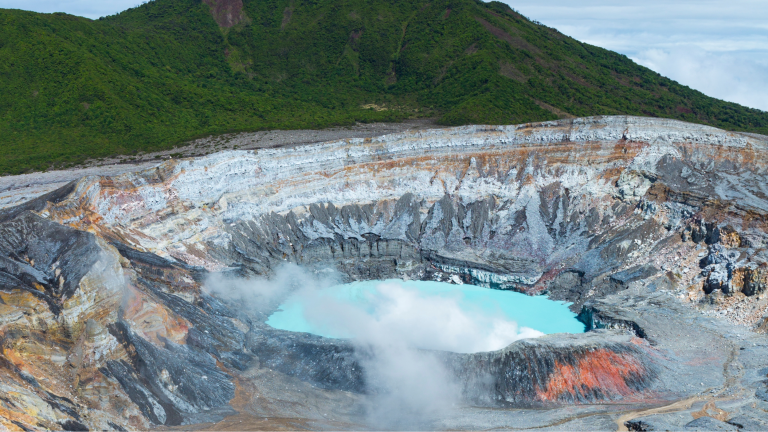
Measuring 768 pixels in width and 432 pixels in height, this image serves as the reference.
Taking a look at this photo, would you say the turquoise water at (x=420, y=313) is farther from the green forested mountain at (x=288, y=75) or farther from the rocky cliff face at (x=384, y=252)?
the green forested mountain at (x=288, y=75)

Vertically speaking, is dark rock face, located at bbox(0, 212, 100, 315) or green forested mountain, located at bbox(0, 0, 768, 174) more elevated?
green forested mountain, located at bbox(0, 0, 768, 174)

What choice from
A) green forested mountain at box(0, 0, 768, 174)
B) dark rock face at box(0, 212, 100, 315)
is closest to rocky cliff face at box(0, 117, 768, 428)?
dark rock face at box(0, 212, 100, 315)

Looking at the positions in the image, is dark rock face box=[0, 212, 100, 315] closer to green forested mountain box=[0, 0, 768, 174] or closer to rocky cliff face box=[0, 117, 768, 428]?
rocky cliff face box=[0, 117, 768, 428]

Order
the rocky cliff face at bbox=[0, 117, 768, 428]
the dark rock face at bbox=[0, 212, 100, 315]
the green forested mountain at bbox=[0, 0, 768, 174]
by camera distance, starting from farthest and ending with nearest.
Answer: the green forested mountain at bbox=[0, 0, 768, 174], the dark rock face at bbox=[0, 212, 100, 315], the rocky cliff face at bbox=[0, 117, 768, 428]

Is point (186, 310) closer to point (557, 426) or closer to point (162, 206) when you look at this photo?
point (162, 206)

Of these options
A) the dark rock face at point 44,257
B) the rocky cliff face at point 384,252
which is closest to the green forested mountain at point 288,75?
the rocky cliff face at point 384,252

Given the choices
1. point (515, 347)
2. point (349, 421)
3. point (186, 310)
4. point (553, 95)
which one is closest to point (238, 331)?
point (186, 310)
